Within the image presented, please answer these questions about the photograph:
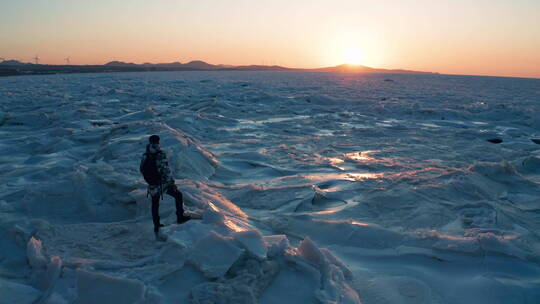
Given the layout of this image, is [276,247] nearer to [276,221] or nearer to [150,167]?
[276,221]

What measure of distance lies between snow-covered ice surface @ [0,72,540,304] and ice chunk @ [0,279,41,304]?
16 millimetres

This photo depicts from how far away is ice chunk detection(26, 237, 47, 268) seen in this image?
3.91 m

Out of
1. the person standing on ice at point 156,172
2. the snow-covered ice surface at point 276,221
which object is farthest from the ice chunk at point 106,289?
the person standing on ice at point 156,172

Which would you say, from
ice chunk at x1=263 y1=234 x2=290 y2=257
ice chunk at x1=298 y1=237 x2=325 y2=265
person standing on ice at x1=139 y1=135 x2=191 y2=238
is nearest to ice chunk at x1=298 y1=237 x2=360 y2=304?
ice chunk at x1=298 y1=237 x2=325 y2=265

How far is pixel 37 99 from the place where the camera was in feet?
72.0

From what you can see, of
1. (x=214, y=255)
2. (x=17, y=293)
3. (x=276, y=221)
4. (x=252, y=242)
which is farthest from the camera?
(x=276, y=221)

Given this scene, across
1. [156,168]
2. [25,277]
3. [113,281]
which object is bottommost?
[25,277]

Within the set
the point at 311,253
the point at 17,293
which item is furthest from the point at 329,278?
the point at 17,293

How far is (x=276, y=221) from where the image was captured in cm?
535

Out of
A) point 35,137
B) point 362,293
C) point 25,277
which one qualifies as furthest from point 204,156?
point 35,137

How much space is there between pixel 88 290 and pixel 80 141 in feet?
30.0

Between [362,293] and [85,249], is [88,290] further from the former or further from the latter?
[362,293]

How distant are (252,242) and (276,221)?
164cm

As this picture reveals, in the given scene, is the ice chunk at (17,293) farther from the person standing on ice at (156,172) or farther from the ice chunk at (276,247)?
the ice chunk at (276,247)
